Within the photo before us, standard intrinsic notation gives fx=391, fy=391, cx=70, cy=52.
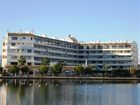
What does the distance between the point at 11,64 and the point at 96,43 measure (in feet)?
137

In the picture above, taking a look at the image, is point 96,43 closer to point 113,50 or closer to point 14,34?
point 113,50

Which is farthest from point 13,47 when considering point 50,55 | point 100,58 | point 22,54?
point 100,58

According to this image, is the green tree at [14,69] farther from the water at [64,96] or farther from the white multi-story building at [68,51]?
the water at [64,96]

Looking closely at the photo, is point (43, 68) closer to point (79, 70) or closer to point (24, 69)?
point (24, 69)

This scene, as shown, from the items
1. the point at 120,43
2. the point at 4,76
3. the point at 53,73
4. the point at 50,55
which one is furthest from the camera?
the point at 120,43

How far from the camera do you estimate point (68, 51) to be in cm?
15362

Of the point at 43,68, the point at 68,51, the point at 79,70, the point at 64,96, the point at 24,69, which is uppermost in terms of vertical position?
the point at 68,51

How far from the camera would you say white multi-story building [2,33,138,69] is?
134m

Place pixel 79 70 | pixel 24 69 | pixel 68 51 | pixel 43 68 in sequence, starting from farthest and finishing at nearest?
pixel 68 51, pixel 79 70, pixel 43 68, pixel 24 69

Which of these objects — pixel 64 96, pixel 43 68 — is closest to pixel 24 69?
pixel 43 68

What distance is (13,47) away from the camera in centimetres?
13388

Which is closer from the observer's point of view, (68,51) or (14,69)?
(14,69)

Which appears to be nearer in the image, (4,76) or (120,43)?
(4,76)

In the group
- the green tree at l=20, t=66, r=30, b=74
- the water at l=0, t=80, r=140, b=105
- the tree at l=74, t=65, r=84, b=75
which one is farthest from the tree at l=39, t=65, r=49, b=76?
the water at l=0, t=80, r=140, b=105
